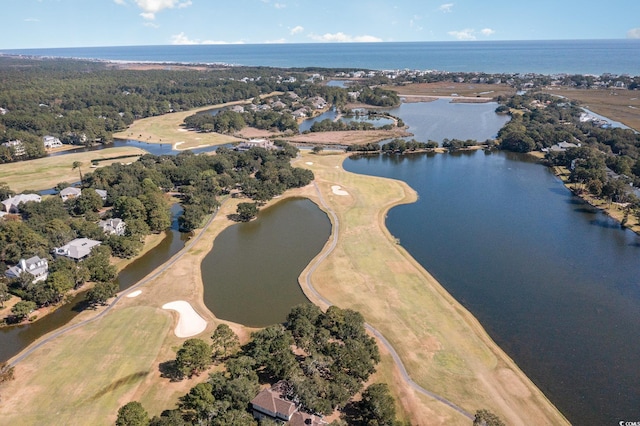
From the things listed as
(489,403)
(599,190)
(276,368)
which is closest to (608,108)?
(599,190)

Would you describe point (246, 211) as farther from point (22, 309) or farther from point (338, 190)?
point (22, 309)

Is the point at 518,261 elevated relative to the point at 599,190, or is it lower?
lower

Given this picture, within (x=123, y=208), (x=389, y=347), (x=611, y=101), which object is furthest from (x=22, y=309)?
(x=611, y=101)

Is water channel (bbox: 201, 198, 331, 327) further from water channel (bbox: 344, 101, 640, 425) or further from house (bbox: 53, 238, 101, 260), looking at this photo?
house (bbox: 53, 238, 101, 260)

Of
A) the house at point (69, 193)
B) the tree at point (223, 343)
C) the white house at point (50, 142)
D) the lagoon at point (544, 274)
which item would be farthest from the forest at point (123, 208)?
the white house at point (50, 142)

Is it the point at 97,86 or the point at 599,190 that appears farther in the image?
the point at 97,86

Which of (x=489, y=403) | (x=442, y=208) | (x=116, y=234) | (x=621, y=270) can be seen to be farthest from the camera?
(x=442, y=208)

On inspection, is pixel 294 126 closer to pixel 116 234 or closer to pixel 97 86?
pixel 116 234
